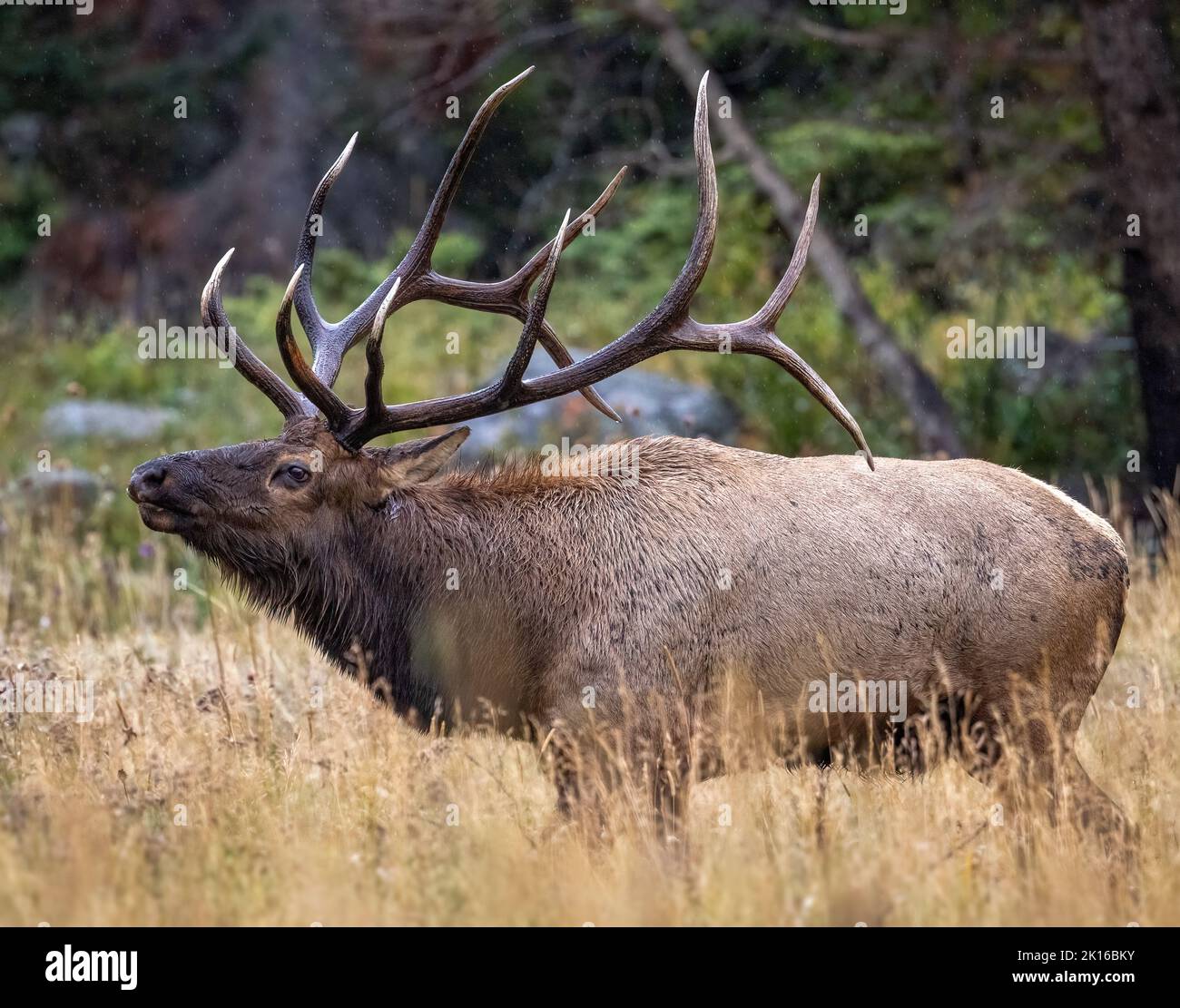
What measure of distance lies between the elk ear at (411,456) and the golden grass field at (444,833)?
1062mm

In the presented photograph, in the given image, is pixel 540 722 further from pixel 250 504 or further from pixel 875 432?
pixel 875 432

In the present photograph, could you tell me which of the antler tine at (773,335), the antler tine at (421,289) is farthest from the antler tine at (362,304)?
the antler tine at (773,335)

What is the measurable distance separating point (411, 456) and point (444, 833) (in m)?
1.49

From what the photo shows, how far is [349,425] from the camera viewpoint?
5824 millimetres

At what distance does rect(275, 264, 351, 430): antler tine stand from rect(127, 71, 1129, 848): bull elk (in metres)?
0.01

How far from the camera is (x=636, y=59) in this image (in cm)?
1870

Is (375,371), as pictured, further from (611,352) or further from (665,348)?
(665,348)

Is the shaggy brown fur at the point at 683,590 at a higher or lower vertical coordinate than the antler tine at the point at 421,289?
lower

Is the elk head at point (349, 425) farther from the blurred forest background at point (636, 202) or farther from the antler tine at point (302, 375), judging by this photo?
the blurred forest background at point (636, 202)

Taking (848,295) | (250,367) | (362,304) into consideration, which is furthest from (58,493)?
(848,295)

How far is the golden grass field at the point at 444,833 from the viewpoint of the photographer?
4.51 metres

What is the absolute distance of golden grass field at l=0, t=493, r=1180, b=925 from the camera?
14.8 ft

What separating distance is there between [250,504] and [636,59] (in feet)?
46.7

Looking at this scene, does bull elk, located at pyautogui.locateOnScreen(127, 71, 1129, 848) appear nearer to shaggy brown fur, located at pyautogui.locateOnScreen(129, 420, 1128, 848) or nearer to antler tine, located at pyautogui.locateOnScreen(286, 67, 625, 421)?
shaggy brown fur, located at pyautogui.locateOnScreen(129, 420, 1128, 848)
